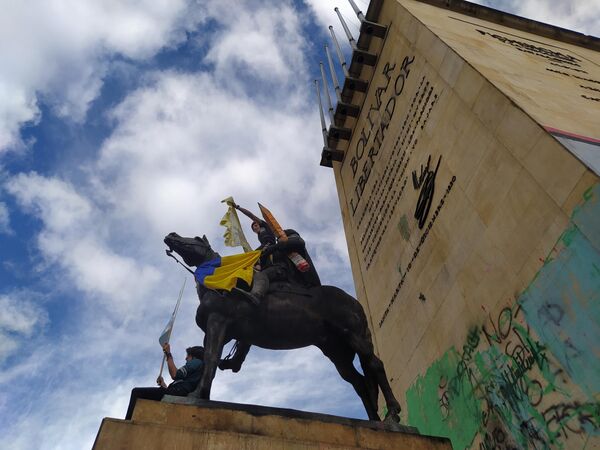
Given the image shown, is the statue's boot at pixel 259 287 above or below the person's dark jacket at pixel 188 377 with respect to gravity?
above

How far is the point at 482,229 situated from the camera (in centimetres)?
1027

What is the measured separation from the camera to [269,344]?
310 inches

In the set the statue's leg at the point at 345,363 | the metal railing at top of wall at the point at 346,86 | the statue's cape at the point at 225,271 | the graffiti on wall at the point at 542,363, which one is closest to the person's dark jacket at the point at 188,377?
the statue's cape at the point at 225,271

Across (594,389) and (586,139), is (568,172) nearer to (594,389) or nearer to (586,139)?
(586,139)

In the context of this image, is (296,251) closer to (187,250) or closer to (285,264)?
(285,264)

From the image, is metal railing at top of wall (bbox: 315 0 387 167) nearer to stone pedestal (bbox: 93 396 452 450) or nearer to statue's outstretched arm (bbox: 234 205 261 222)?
statue's outstretched arm (bbox: 234 205 261 222)

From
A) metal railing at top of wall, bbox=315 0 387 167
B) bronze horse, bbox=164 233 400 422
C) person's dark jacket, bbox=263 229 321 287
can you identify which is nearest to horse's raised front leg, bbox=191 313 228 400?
bronze horse, bbox=164 233 400 422

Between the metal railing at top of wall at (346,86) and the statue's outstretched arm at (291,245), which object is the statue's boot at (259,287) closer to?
the statue's outstretched arm at (291,245)

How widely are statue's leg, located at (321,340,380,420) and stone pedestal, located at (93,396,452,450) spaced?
4.92 ft

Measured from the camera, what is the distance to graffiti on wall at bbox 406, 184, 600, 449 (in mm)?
7422

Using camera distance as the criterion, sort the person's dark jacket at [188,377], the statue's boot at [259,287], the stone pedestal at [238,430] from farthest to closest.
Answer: the statue's boot at [259,287], the person's dark jacket at [188,377], the stone pedestal at [238,430]

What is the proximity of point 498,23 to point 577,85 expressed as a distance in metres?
6.36

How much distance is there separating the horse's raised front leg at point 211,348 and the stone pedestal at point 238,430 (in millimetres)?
457

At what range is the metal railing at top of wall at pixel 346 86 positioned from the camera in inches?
672
